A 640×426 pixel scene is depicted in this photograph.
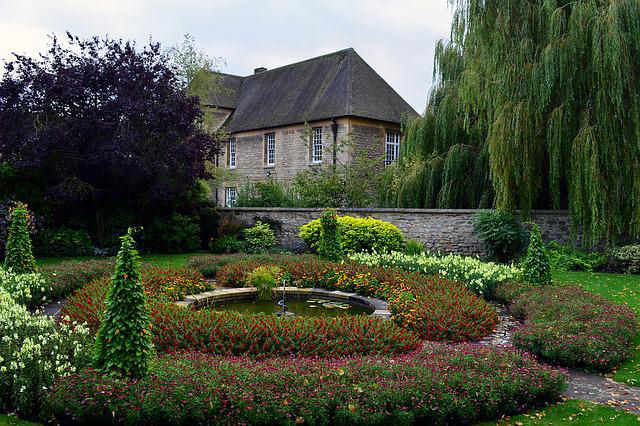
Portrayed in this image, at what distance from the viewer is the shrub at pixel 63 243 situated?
Result: 1770 cm

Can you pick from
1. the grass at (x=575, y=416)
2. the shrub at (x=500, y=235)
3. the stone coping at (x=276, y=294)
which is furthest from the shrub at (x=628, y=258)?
the grass at (x=575, y=416)

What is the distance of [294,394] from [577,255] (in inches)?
481

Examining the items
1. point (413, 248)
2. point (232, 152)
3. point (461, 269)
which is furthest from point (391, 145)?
point (461, 269)

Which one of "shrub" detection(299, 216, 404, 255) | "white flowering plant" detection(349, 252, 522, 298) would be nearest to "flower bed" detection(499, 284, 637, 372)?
"white flowering plant" detection(349, 252, 522, 298)

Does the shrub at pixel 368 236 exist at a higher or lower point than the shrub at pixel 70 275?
higher

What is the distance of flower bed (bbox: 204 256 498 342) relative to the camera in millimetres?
8234

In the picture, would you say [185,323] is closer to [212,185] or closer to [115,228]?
[115,228]

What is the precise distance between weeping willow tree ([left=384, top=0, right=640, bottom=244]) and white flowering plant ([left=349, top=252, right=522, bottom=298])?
130 inches

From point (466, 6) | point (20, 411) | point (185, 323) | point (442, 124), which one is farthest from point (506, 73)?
point (20, 411)

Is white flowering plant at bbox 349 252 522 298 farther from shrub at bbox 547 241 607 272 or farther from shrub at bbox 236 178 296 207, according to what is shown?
shrub at bbox 236 178 296 207

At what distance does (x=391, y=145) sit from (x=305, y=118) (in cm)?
457

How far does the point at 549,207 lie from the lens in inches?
668

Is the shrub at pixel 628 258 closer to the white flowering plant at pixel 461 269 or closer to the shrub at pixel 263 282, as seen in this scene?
the white flowering plant at pixel 461 269

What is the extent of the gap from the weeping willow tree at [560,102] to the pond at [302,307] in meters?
6.99
